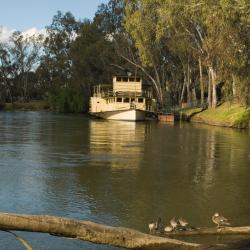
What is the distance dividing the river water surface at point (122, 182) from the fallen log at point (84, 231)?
11.4 feet

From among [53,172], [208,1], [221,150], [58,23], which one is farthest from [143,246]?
[58,23]

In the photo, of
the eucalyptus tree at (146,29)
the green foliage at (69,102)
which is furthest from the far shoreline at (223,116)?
the green foliage at (69,102)

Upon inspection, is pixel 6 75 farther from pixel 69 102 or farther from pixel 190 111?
pixel 190 111

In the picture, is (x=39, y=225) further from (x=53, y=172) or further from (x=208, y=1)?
(x=208, y=1)

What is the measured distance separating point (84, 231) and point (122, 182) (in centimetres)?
1269

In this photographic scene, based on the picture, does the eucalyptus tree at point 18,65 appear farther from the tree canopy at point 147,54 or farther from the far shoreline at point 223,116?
the far shoreline at point 223,116

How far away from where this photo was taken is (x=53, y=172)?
23.6m

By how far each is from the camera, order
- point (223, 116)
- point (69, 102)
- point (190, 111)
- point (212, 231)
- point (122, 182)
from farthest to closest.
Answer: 1. point (69, 102)
2. point (190, 111)
3. point (223, 116)
4. point (122, 182)
5. point (212, 231)

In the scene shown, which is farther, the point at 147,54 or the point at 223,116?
the point at 147,54

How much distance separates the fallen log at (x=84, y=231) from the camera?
816 centimetres

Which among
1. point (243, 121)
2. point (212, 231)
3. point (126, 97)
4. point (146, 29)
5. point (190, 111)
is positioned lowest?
point (212, 231)

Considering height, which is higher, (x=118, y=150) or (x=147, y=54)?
(x=147, y=54)

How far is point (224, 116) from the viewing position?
5894cm

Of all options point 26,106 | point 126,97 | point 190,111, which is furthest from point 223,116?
point 26,106
